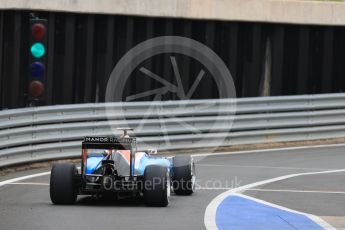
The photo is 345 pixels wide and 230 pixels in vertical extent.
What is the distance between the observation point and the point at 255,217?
12109 millimetres

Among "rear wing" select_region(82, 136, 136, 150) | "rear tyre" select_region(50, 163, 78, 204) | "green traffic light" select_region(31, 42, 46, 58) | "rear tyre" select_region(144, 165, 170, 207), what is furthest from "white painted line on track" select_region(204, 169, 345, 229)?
"green traffic light" select_region(31, 42, 46, 58)

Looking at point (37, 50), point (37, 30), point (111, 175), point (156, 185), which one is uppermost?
point (37, 30)

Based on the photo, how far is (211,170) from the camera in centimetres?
1817

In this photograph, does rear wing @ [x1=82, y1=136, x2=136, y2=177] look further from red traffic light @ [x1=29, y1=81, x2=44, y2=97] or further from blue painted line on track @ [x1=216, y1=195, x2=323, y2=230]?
red traffic light @ [x1=29, y1=81, x2=44, y2=97]

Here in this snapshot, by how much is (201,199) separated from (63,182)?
230 cm

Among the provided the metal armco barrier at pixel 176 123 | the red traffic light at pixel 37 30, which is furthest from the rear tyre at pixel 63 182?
the metal armco barrier at pixel 176 123

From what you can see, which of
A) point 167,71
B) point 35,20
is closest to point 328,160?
point 167,71

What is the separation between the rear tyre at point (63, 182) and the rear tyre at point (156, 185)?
0.97 m

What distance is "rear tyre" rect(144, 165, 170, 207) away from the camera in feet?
41.6

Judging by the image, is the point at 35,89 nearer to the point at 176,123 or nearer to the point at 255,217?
the point at 176,123

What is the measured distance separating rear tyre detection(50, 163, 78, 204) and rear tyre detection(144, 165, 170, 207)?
38.2 inches

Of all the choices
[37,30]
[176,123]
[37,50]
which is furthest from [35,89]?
[176,123]

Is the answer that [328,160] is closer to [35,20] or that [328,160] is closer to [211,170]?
[211,170]

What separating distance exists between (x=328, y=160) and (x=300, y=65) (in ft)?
18.8
